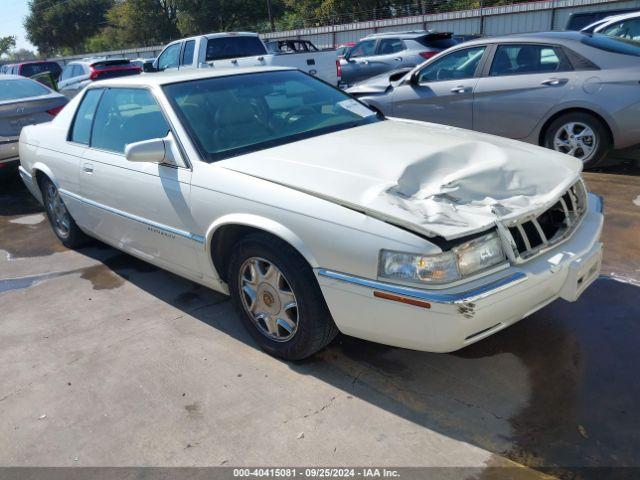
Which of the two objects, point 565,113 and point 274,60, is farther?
point 274,60

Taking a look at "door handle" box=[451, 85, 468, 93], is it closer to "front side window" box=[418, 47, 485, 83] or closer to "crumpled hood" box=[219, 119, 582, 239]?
"front side window" box=[418, 47, 485, 83]

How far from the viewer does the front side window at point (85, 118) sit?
14.5ft

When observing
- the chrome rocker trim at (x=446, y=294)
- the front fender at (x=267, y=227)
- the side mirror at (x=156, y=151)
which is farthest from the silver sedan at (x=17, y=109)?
the chrome rocker trim at (x=446, y=294)

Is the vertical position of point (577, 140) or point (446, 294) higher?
point (446, 294)

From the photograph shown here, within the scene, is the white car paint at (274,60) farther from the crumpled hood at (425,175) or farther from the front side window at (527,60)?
the crumpled hood at (425,175)

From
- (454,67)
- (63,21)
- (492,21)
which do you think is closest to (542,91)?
(454,67)

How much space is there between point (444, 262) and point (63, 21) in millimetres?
67489

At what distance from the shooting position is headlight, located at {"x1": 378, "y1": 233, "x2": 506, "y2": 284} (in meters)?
2.45

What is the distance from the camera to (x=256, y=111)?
375 cm

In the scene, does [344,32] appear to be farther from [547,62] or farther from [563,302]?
[563,302]

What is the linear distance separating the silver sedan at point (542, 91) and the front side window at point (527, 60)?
0.03 ft

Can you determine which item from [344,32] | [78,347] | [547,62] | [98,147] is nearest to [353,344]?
[78,347]

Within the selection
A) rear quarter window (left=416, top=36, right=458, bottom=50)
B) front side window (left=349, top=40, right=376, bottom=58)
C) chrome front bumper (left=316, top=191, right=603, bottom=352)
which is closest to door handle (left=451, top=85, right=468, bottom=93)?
chrome front bumper (left=316, top=191, right=603, bottom=352)

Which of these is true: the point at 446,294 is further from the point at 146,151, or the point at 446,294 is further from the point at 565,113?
the point at 565,113
